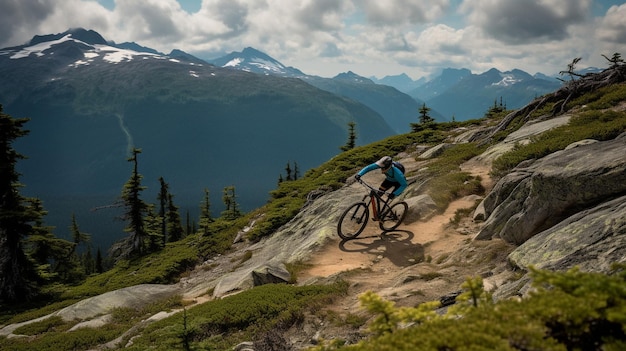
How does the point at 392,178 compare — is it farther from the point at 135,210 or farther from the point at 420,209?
the point at 135,210

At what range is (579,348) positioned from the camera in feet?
11.4

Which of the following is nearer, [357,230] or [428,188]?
[357,230]

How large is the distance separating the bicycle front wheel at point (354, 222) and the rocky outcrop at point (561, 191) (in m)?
4.89

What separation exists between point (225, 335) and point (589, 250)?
353 inches

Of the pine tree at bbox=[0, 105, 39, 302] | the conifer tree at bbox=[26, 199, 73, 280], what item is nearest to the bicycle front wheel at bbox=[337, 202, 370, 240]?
the conifer tree at bbox=[26, 199, 73, 280]

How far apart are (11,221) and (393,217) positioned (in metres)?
29.6

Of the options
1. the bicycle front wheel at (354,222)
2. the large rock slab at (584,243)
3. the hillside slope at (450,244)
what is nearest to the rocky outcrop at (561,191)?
the hillside slope at (450,244)

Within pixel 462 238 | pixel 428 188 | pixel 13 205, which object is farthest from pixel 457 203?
pixel 13 205

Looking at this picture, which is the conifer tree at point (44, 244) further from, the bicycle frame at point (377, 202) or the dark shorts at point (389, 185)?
the dark shorts at point (389, 185)

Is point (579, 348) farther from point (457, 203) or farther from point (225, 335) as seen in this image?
point (457, 203)

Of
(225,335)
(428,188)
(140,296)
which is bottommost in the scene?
(140,296)

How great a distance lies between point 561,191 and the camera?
34.0ft

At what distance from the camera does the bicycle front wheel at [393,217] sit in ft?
54.4

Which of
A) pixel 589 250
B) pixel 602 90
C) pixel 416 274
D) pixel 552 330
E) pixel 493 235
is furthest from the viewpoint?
pixel 602 90
